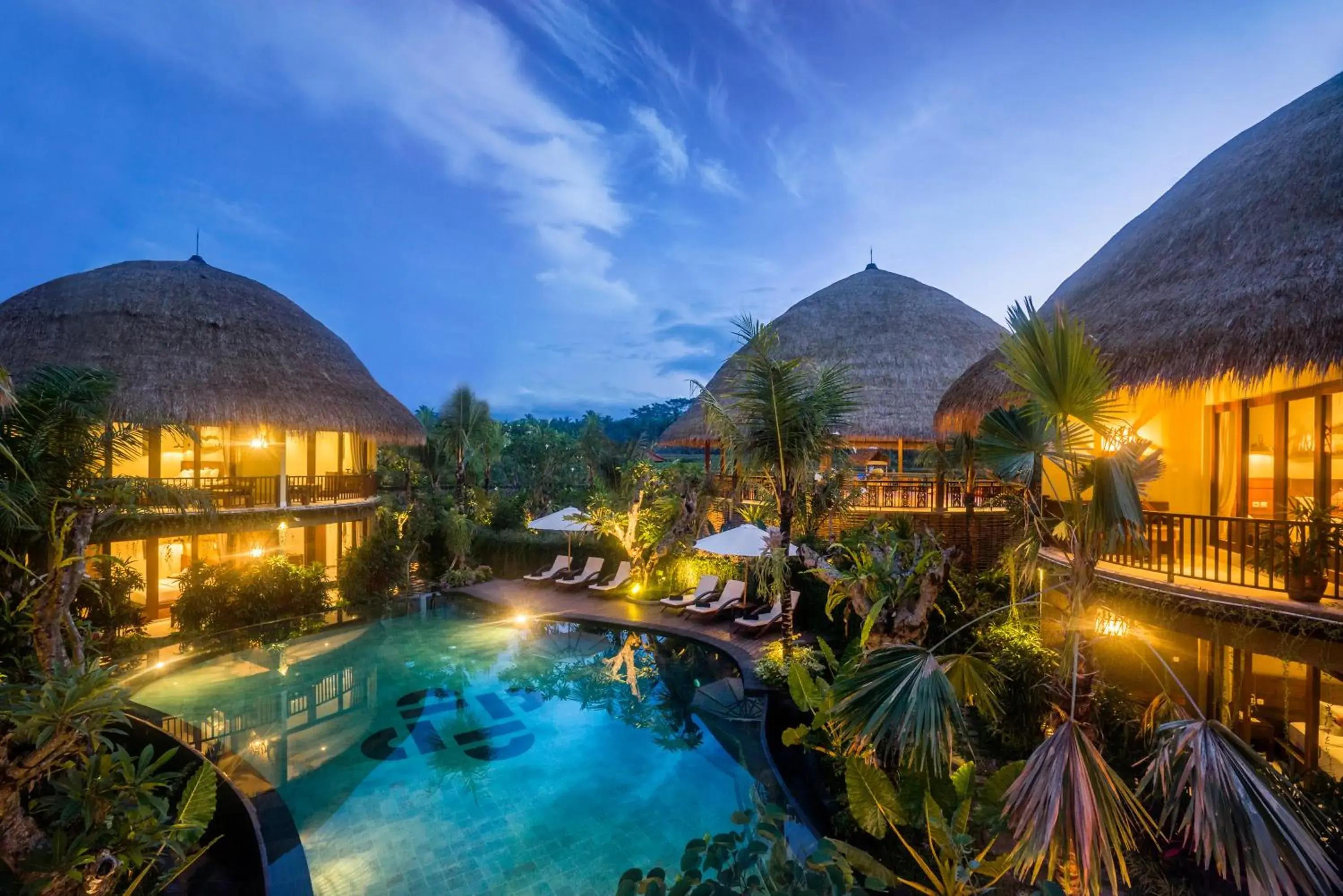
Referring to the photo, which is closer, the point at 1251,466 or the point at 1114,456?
the point at 1114,456

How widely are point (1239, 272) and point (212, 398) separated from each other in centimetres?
1755

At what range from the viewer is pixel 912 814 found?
3857 mm

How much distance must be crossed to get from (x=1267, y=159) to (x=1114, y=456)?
699 centimetres

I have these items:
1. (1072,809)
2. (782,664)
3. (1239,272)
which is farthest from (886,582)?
(1239,272)

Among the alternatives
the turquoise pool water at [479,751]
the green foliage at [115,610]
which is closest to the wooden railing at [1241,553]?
the turquoise pool water at [479,751]

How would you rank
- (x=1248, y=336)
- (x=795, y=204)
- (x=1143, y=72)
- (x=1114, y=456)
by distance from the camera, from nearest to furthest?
(x=1114, y=456) → (x=1248, y=336) → (x=1143, y=72) → (x=795, y=204)

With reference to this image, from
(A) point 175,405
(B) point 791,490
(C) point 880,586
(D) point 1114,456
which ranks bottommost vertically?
(C) point 880,586

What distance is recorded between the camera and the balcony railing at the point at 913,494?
43.3ft

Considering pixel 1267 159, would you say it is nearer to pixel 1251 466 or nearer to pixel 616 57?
pixel 1251 466

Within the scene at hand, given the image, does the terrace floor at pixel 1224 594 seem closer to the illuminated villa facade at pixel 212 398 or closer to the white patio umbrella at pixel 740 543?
the white patio umbrella at pixel 740 543

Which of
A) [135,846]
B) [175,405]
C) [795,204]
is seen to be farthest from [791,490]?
[795,204]

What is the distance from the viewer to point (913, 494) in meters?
14.1

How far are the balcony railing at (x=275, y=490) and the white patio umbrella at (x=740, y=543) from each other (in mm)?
9834

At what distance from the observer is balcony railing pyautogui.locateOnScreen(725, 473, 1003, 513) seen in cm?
1321
